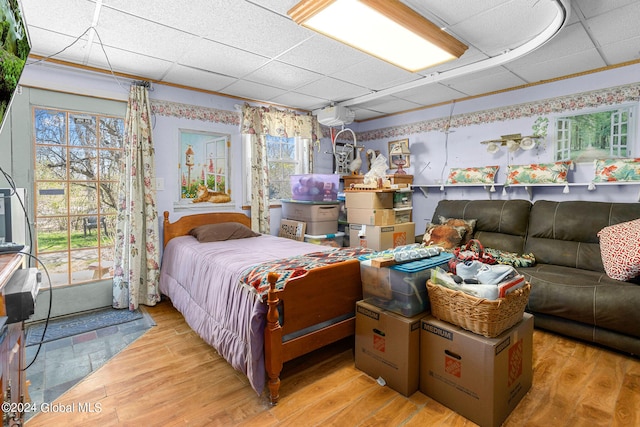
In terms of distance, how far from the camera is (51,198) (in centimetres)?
292

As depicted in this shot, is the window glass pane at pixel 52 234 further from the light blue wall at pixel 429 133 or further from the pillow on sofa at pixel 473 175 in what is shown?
the pillow on sofa at pixel 473 175

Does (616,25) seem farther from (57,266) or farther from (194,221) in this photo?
(57,266)

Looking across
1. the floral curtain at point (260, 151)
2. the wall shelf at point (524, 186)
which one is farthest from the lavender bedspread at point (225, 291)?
the wall shelf at point (524, 186)

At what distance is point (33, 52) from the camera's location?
264cm

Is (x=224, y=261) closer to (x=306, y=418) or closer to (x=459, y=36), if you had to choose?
(x=306, y=418)

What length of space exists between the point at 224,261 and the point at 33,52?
2339mm

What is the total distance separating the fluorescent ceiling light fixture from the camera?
1930mm

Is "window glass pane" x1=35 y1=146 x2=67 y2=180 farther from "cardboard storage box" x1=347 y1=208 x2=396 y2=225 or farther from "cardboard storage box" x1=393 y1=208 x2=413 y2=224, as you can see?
"cardboard storage box" x1=393 y1=208 x2=413 y2=224

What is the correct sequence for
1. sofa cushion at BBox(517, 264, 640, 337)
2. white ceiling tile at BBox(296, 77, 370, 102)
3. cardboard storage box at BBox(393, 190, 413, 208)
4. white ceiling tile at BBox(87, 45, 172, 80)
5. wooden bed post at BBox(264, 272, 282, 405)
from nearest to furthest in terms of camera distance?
wooden bed post at BBox(264, 272, 282, 405), sofa cushion at BBox(517, 264, 640, 337), white ceiling tile at BBox(87, 45, 172, 80), white ceiling tile at BBox(296, 77, 370, 102), cardboard storage box at BBox(393, 190, 413, 208)

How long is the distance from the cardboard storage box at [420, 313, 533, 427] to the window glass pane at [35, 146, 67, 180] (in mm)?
3303

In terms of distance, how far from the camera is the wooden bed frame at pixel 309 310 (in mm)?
1793

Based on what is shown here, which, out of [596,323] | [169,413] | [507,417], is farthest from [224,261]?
[596,323]

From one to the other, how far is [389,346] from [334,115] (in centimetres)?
302

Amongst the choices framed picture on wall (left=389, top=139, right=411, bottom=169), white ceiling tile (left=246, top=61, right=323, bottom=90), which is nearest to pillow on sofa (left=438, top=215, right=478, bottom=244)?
framed picture on wall (left=389, top=139, right=411, bottom=169)
